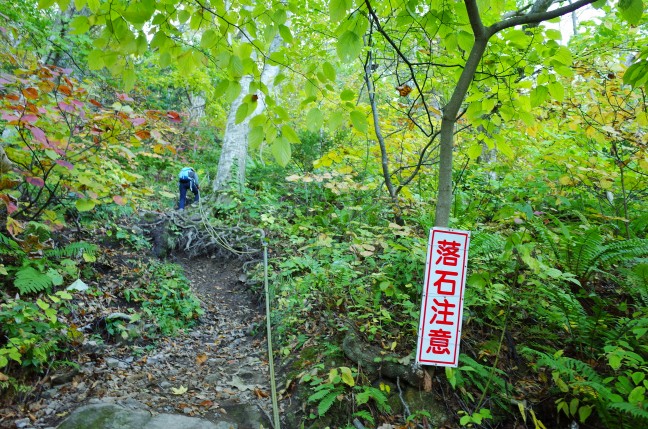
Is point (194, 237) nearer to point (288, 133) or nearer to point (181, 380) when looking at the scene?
point (181, 380)

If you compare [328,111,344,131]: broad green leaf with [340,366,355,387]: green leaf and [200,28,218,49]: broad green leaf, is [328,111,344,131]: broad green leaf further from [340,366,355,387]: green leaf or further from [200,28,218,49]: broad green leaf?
[340,366,355,387]: green leaf

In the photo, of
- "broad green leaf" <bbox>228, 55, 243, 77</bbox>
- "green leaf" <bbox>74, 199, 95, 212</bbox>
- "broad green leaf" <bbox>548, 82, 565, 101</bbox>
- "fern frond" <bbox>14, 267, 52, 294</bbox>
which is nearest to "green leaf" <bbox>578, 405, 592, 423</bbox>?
"broad green leaf" <bbox>548, 82, 565, 101</bbox>

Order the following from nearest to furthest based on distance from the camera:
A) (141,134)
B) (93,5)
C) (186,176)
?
(93,5)
(141,134)
(186,176)

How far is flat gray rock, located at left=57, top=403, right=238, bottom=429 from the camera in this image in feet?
10.0

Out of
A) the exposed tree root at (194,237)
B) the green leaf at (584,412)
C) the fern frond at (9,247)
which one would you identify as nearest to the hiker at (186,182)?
the exposed tree root at (194,237)

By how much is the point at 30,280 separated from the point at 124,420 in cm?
195

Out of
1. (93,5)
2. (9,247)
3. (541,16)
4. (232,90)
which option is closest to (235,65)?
(232,90)

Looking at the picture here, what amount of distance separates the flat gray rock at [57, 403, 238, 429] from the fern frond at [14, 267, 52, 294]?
1.48 metres

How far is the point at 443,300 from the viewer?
9.26 feet

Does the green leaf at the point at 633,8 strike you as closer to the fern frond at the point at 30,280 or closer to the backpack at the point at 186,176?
the fern frond at the point at 30,280

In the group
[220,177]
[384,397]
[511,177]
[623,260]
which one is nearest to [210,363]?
[384,397]

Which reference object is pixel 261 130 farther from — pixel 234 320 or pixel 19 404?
pixel 234 320

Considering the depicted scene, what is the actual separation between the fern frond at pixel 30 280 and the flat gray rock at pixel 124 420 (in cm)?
148

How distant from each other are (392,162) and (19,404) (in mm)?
5831
